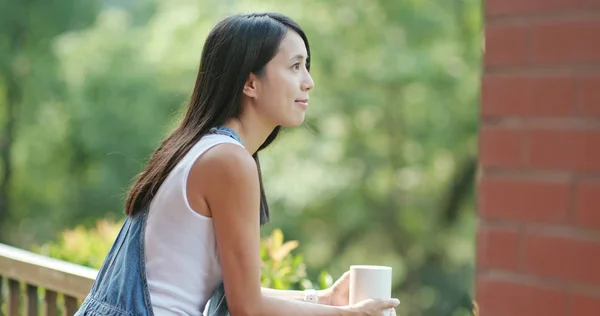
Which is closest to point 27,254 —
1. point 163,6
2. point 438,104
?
point 438,104

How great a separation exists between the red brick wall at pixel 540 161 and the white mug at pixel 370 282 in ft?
3.15

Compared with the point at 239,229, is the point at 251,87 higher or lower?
higher

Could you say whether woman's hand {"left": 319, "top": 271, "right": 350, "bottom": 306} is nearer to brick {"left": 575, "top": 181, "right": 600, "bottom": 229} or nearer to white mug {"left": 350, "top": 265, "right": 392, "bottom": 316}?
white mug {"left": 350, "top": 265, "right": 392, "bottom": 316}

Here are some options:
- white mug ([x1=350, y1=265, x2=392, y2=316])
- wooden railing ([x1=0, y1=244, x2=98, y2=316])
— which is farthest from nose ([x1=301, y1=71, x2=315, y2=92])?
wooden railing ([x1=0, y1=244, x2=98, y2=316])

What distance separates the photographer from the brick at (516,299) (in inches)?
40.9

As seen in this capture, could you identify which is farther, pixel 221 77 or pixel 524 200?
pixel 221 77

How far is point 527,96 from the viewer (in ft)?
3.50

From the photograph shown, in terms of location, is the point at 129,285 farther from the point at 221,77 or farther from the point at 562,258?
the point at 562,258

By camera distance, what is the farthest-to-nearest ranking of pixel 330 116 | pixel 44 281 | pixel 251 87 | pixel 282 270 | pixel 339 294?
pixel 330 116, pixel 282 270, pixel 44 281, pixel 339 294, pixel 251 87

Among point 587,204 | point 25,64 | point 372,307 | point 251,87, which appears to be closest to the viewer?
point 587,204

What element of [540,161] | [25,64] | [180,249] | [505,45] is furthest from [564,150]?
[25,64]

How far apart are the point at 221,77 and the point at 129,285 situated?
544mm

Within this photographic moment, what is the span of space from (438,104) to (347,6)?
2173 mm

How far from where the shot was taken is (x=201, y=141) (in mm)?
2150
